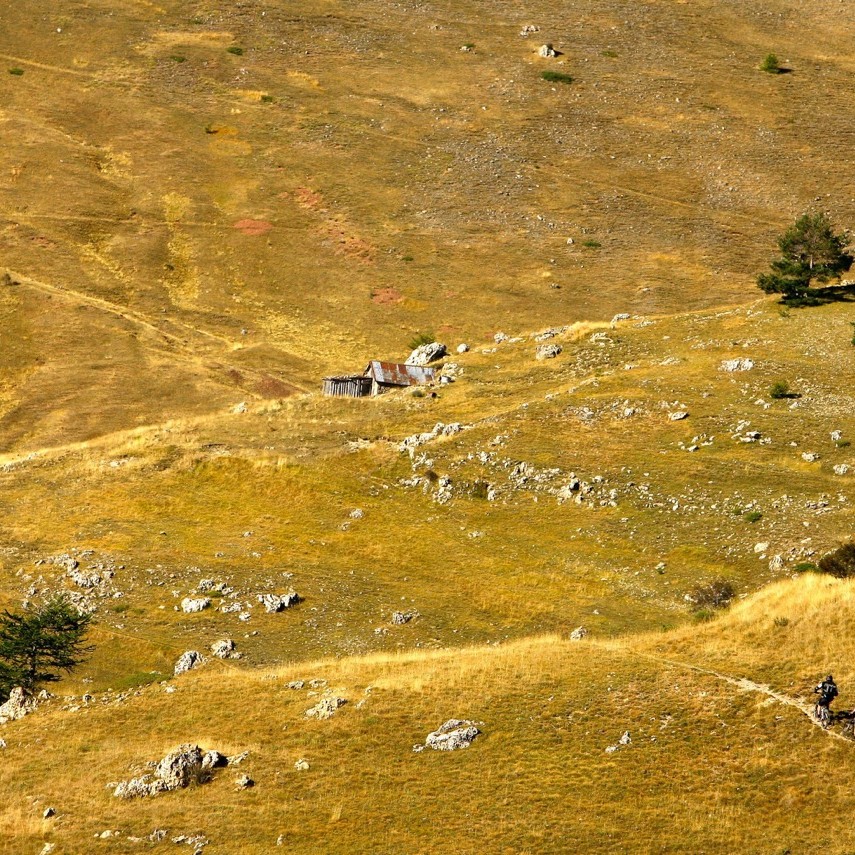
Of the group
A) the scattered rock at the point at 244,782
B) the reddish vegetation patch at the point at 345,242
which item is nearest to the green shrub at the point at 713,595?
the scattered rock at the point at 244,782

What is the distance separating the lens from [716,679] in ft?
136

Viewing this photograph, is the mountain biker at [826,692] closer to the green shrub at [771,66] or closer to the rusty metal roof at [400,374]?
the rusty metal roof at [400,374]

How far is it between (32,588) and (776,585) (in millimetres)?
37951

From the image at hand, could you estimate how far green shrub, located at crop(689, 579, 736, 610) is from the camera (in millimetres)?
53031

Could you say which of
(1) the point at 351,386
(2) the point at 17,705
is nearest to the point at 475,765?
(2) the point at 17,705

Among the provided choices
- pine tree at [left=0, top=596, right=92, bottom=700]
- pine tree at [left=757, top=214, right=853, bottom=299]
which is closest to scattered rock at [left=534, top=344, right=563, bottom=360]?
pine tree at [left=757, top=214, right=853, bottom=299]

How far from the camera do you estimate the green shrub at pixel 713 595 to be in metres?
53.0

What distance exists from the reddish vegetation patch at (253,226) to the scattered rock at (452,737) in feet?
327

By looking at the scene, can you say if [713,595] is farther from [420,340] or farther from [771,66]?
[771,66]

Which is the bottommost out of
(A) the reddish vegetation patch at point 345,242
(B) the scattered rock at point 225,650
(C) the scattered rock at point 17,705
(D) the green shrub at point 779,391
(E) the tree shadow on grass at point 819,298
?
(C) the scattered rock at point 17,705

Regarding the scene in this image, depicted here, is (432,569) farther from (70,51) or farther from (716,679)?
(70,51)

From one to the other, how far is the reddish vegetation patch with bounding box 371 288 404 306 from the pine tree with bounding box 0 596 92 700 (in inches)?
2816

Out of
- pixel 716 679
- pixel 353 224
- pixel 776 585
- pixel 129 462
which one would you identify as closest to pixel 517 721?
pixel 716 679

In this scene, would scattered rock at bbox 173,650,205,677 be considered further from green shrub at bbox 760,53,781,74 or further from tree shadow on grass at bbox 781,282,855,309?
green shrub at bbox 760,53,781,74
